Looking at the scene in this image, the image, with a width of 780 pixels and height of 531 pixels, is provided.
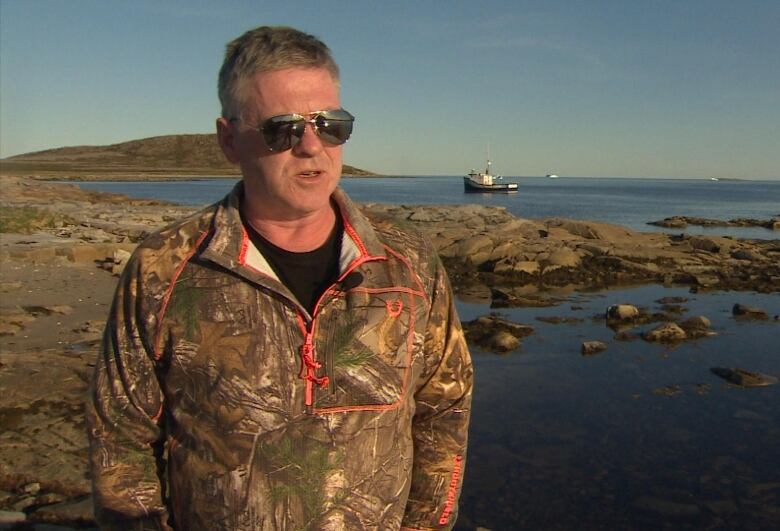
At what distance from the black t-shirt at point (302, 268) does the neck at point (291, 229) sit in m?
0.02

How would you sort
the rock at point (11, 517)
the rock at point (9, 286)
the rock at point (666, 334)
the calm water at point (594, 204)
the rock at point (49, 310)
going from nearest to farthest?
the rock at point (11, 517)
the rock at point (49, 310)
the rock at point (9, 286)
the rock at point (666, 334)
the calm water at point (594, 204)

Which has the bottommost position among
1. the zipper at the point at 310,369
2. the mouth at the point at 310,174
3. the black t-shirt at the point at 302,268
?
the zipper at the point at 310,369

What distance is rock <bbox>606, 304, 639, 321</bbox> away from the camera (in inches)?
603

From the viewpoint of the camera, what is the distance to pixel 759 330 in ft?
47.7

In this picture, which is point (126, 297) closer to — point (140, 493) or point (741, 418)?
point (140, 493)

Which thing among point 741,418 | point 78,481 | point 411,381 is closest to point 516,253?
point 741,418

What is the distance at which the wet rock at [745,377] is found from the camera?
10720 millimetres

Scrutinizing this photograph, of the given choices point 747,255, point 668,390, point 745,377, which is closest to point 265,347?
point 668,390

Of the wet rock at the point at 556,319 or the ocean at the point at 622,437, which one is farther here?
the wet rock at the point at 556,319

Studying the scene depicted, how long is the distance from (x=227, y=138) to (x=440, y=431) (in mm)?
1320

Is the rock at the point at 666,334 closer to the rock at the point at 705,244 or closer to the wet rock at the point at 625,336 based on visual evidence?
the wet rock at the point at 625,336

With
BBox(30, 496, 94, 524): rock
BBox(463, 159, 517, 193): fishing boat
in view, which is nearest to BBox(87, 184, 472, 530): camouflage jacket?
BBox(30, 496, 94, 524): rock

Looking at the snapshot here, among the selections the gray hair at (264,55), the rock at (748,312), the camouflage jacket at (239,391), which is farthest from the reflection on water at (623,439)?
the gray hair at (264,55)

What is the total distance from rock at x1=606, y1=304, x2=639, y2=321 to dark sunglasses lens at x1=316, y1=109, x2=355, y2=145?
46.5 ft
